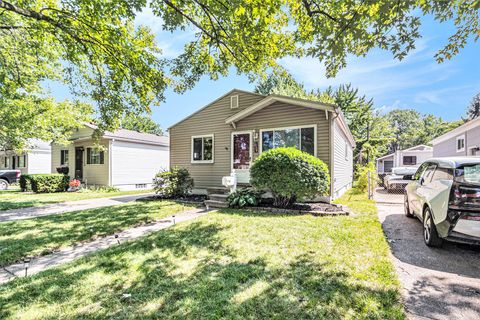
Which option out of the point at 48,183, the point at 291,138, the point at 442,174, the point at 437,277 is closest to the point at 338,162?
the point at 291,138

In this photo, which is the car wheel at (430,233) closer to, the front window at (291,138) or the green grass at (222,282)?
the green grass at (222,282)

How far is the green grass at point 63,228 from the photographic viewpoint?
172 inches

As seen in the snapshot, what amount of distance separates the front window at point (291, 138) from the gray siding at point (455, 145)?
9.48 meters

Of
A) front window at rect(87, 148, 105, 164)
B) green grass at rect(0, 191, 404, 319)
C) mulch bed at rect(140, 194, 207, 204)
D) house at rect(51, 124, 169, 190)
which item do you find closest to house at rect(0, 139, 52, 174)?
house at rect(51, 124, 169, 190)

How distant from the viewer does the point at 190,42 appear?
7.39 meters

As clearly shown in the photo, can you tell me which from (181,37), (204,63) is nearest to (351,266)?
(204,63)

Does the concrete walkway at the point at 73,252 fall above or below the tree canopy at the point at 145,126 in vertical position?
below

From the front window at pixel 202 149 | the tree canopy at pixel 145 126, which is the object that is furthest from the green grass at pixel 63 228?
the tree canopy at pixel 145 126

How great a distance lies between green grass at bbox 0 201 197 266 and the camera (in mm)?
4363

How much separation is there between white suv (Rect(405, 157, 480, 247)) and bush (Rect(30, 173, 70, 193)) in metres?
17.4

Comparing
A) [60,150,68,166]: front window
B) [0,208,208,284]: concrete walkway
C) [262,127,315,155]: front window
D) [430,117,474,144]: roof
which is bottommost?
[0,208,208,284]: concrete walkway

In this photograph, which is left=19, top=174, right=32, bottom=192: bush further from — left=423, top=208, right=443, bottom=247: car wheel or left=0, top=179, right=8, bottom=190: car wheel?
left=423, top=208, right=443, bottom=247: car wheel

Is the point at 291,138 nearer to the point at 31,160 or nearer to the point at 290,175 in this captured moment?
the point at 290,175

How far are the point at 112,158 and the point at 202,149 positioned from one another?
24.2ft
